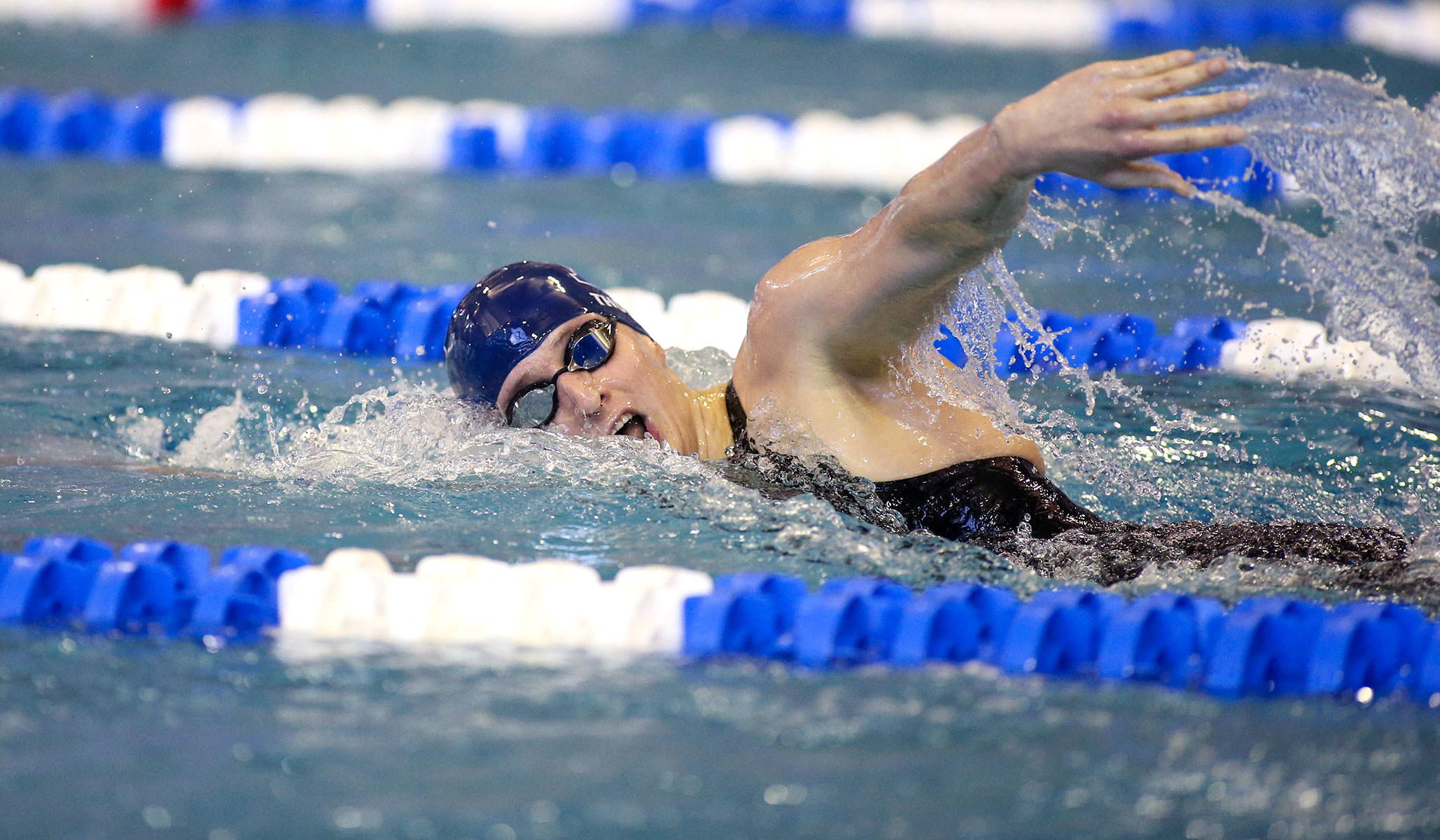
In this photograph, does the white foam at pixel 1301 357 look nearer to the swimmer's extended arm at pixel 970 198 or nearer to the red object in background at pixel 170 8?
the swimmer's extended arm at pixel 970 198

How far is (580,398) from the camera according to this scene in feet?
7.53

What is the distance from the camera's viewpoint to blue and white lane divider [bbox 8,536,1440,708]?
73.6 inches

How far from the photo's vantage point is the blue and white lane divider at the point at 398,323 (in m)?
3.38

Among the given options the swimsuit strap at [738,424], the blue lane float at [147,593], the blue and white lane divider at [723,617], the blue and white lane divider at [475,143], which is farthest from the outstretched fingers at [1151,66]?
the blue and white lane divider at [475,143]

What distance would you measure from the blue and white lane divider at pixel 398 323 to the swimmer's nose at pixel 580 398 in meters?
1.11

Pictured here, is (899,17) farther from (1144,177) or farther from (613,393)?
(1144,177)

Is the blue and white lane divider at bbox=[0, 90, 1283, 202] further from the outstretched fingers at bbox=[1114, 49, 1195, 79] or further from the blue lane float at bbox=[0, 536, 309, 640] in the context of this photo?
the outstretched fingers at bbox=[1114, 49, 1195, 79]

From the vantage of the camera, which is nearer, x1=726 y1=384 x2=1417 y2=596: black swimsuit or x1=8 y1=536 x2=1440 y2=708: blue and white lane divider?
x1=8 y1=536 x2=1440 y2=708: blue and white lane divider

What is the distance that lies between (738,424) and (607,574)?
1.08 ft

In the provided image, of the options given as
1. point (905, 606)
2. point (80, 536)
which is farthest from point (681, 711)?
point (80, 536)

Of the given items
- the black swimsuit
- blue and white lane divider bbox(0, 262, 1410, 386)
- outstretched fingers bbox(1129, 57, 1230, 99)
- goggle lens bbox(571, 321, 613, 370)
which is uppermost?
outstretched fingers bbox(1129, 57, 1230, 99)

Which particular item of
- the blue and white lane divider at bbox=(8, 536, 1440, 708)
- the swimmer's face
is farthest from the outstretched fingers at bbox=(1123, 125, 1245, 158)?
the swimmer's face

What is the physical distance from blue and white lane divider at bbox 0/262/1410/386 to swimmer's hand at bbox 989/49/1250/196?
5.41ft

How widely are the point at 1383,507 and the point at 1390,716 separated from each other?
3.01ft
